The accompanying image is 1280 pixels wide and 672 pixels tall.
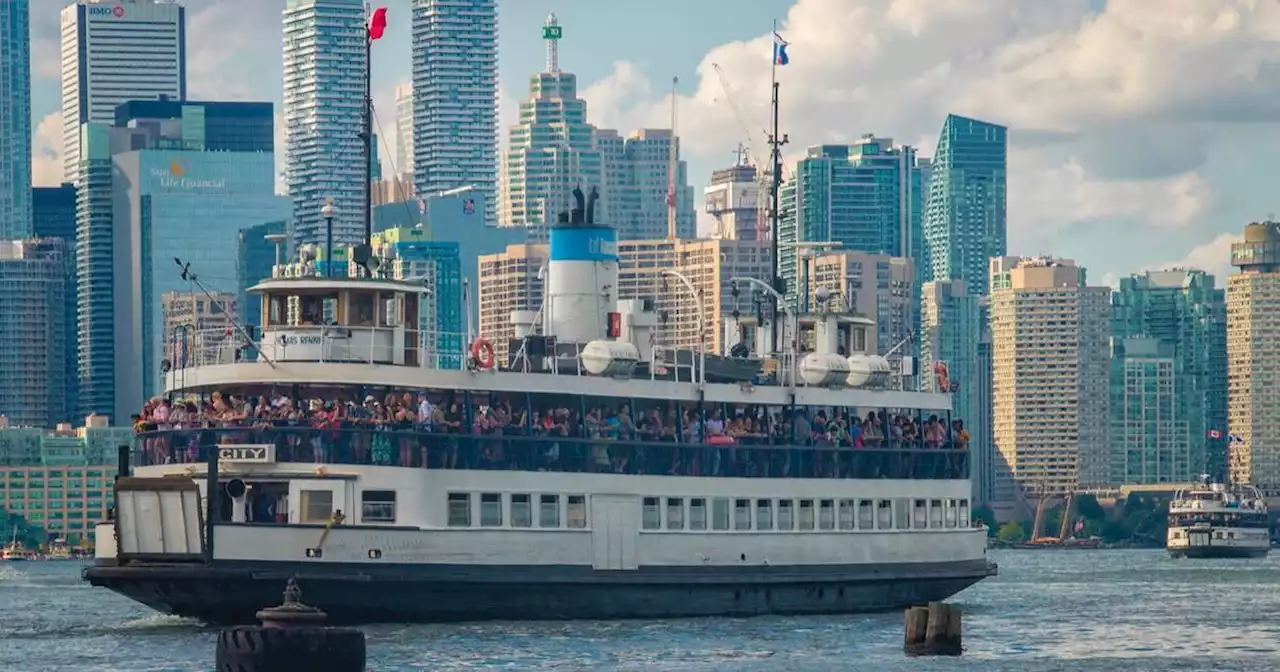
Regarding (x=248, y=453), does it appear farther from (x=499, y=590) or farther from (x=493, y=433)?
(x=499, y=590)

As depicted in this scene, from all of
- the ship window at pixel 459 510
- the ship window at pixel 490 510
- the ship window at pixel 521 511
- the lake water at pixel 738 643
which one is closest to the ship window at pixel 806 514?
the lake water at pixel 738 643

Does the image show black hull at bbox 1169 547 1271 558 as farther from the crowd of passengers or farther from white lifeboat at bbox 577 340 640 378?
white lifeboat at bbox 577 340 640 378

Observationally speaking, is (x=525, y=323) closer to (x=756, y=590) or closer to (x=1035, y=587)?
(x=756, y=590)

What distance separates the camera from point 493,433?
5394 centimetres

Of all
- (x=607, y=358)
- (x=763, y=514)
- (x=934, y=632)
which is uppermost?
(x=607, y=358)

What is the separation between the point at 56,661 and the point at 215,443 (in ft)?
16.3

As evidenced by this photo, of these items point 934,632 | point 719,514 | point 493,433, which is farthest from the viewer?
point 719,514

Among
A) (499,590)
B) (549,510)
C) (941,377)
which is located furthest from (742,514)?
(941,377)

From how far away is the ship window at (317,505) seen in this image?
51.5 meters

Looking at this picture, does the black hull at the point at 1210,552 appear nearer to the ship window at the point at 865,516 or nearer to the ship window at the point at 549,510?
the ship window at the point at 865,516

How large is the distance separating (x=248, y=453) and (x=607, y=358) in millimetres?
8155

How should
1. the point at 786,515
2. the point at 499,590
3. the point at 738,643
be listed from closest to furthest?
1. the point at 738,643
2. the point at 499,590
3. the point at 786,515

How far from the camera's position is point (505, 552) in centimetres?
5356

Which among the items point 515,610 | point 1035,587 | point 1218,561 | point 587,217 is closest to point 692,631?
point 515,610
